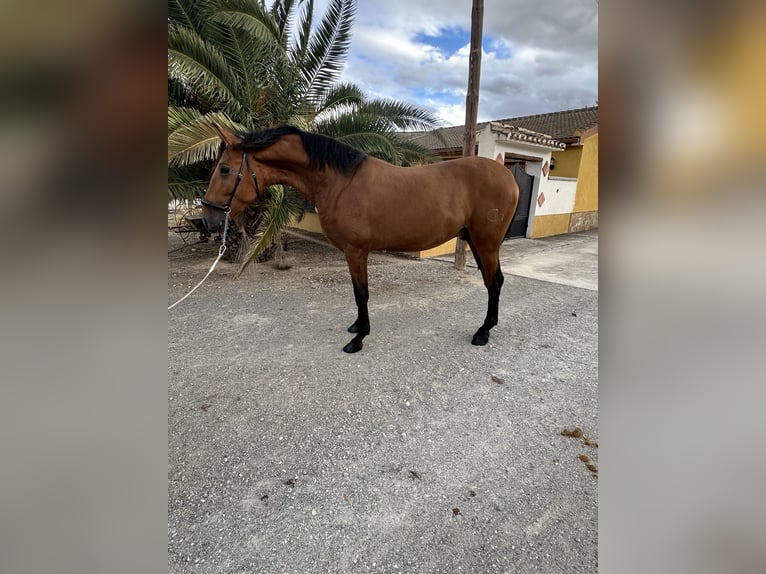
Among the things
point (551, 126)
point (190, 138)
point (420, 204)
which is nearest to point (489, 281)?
point (420, 204)

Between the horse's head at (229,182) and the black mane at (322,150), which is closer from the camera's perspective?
the horse's head at (229,182)

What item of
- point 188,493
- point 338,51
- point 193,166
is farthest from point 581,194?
point 188,493

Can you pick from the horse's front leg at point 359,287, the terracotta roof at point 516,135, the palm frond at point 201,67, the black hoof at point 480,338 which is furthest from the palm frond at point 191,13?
the terracotta roof at point 516,135

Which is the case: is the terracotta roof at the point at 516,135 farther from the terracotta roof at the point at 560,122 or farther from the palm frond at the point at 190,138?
the palm frond at the point at 190,138

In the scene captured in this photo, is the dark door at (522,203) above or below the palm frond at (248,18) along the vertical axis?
below

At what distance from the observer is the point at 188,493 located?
1665mm

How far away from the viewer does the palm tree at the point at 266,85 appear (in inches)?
158

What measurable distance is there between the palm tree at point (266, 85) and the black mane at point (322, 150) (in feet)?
4.72

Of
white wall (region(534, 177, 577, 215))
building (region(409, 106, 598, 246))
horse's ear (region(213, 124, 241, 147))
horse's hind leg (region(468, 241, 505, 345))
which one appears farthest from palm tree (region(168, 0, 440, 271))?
white wall (region(534, 177, 577, 215))

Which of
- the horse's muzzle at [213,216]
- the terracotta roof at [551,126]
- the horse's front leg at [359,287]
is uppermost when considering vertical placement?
the terracotta roof at [551,126]
